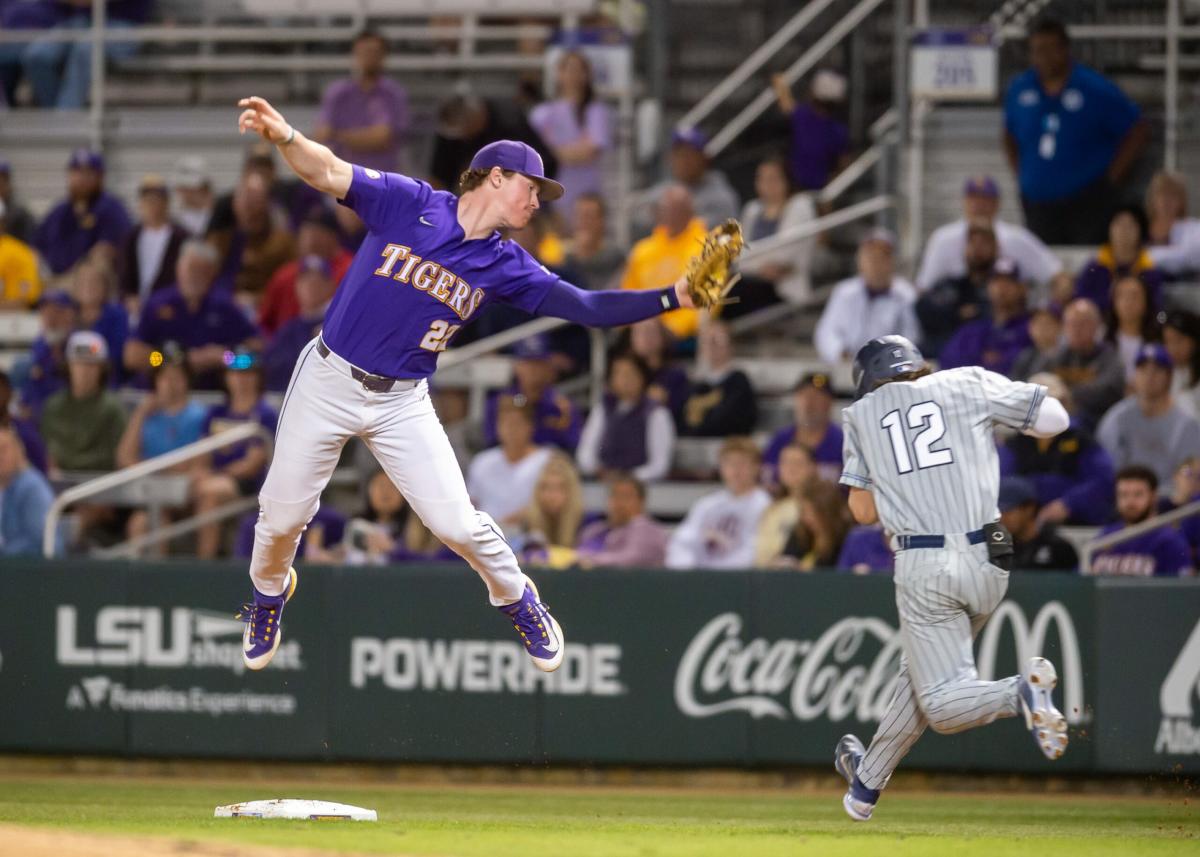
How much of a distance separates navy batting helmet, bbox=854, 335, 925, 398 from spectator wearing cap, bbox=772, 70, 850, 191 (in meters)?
6.83

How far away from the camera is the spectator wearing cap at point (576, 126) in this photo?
14094 millimetres

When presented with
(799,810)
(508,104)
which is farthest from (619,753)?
(508,104)

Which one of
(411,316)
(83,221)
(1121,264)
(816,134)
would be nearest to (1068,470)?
(1121,264)

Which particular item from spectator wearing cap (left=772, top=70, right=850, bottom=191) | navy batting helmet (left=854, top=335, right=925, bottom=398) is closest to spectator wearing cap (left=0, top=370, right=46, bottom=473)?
spectator wearing cap (left=772, top=70, right=850, bottom=191)

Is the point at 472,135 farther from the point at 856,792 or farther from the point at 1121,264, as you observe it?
the point at 856,792

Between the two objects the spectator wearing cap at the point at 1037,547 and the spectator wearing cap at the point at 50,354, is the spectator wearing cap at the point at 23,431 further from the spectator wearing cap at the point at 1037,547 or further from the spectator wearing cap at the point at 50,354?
the spectator wearing cap at the point at 1037,547

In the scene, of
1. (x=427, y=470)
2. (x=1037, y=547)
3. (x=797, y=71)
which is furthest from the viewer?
(x=797, y=71)

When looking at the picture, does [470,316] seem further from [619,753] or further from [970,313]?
[970,313]

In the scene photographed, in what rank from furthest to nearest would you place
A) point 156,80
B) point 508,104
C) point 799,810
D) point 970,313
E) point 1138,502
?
point 156,80
point 508,104
point 970,313
point 1138,502
point 799,810

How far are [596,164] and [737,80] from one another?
1.45m

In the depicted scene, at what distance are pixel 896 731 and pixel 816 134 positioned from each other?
7419mm

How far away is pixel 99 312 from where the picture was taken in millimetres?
14164

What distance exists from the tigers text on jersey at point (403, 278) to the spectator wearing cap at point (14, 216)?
324 inches

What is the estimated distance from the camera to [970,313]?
1277 cm
